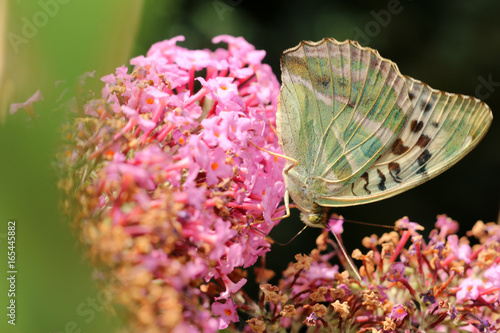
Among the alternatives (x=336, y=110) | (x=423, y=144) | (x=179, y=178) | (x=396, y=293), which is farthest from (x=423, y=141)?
(x=179, y=178)

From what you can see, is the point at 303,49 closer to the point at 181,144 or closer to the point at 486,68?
the point at 181,144

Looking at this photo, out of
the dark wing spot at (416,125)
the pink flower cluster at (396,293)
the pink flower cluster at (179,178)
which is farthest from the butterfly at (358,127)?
the pink flower cluster at (396,293)

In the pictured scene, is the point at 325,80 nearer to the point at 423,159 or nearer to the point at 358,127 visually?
the point at 358,127

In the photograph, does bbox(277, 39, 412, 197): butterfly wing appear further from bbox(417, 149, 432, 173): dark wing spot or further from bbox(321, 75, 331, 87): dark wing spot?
bbox(417, 149, 432, 173): dark wing spot

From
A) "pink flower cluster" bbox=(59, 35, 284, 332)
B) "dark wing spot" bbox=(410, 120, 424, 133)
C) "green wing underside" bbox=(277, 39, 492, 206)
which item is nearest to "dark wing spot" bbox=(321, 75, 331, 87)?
"green wing underside" bbox=(277, 39, 492, 206)

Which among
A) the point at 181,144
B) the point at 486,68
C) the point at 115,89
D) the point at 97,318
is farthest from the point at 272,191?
the point at 486,68

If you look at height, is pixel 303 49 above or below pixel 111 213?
above

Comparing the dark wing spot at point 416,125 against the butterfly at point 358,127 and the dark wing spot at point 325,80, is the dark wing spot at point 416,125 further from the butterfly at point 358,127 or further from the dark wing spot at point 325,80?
the dark wing spot at point 325,80
